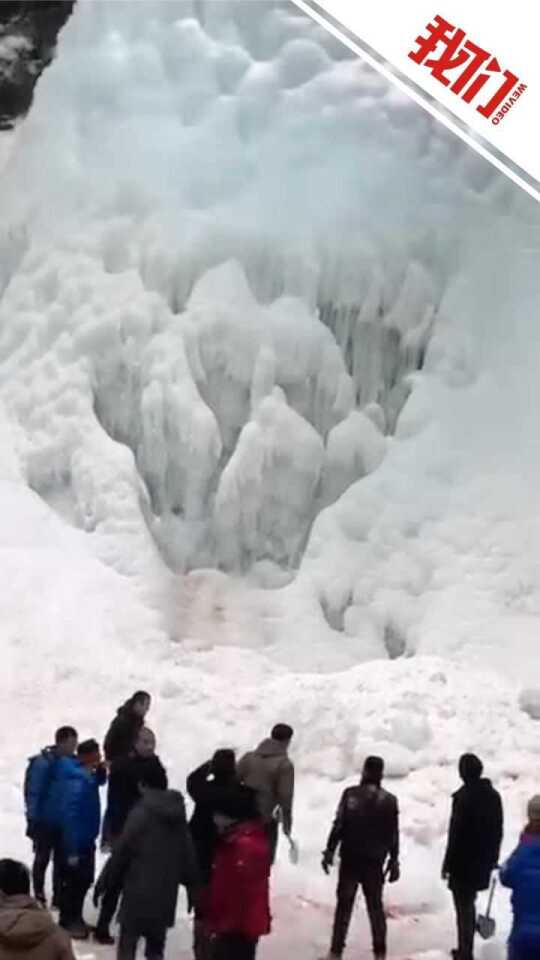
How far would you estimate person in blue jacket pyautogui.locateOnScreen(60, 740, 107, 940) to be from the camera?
464cm

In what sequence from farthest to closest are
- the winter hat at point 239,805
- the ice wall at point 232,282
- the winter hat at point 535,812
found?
the ice wall at point 232,282
the winter hat at point 535,812
the winter hat at point 239,805

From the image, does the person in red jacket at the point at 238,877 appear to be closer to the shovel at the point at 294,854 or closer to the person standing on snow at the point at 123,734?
the person standing on snow at the point at 123,734

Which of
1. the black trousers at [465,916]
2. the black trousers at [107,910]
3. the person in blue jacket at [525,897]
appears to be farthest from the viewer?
the black trousers at [465,916]

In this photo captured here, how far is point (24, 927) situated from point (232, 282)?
7341 mm

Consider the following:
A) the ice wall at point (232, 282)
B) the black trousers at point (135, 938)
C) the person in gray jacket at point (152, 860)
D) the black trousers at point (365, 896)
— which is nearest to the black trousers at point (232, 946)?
the person in gray jacket at point (152, 860)

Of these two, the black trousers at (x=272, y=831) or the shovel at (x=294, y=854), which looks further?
the shovel at (x=294, y=854)

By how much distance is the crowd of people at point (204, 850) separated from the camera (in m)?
3.45

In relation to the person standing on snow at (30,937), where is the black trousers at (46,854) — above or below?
below

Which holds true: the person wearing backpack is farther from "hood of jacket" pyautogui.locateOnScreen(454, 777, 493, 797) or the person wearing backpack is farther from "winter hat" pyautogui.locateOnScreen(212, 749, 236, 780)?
"hood of jacket" pyautogui.locateOnScreen(454, 777, 493, 797)

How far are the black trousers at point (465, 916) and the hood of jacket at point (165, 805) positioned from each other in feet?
4.56

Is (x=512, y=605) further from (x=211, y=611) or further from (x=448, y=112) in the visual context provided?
(x=448, y=112)

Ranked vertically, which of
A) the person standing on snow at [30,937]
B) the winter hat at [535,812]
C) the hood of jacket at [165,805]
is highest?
the winter hat at [535,812]

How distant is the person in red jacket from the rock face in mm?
8562

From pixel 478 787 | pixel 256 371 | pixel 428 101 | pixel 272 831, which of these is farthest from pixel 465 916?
pixel 256 371
